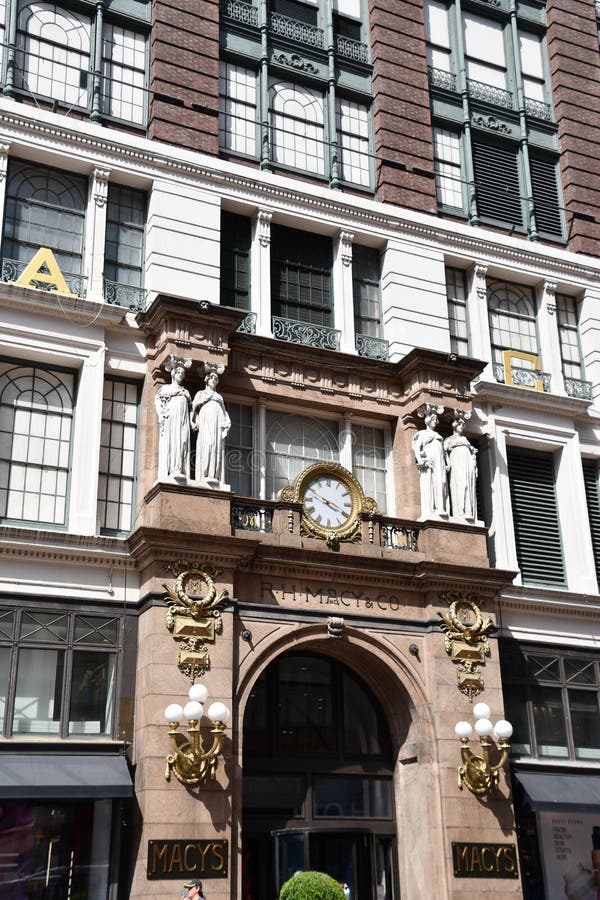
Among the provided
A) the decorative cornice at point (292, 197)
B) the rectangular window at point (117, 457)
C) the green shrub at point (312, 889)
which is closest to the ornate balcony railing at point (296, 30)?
the decorative cornice at point (292, 197)

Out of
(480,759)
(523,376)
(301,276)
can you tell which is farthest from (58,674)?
(523,376)

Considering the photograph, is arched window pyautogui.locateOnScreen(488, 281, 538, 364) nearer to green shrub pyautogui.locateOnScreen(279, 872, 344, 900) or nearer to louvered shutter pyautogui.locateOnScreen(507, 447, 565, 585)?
louvered shutter pyautogui.locateOnScreen(507, 447, 565, 585)

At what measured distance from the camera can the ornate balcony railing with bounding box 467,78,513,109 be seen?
3114 centimetres

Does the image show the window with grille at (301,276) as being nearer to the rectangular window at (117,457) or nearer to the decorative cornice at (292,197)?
the decorative cornice at (292,197)

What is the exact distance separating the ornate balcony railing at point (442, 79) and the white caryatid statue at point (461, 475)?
38.4 ft

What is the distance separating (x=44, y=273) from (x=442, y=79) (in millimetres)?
14347

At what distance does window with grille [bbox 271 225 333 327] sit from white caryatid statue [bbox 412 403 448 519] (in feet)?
12.4

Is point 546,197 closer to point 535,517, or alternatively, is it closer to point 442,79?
point 442,79

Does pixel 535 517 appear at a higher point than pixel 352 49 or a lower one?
lower

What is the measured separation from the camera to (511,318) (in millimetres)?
28875

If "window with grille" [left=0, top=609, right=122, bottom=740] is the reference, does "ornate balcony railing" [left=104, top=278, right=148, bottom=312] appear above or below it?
above

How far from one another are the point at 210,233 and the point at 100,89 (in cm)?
453

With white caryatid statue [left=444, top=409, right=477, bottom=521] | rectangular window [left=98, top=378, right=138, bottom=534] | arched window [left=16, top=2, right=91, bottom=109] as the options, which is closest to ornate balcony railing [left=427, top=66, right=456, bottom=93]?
arched window [left=16, top=2, right=91, bottom=109]

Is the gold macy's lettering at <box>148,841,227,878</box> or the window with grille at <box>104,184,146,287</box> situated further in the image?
the window with grille at <box>104,184,146,287</box>
